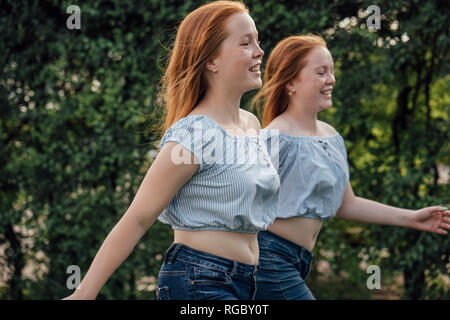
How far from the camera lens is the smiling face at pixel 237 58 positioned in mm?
2172

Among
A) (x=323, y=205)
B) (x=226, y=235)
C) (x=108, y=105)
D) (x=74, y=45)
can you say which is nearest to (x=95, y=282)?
(x=226, y=235)

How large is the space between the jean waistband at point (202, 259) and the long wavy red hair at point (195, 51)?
19.6 inches

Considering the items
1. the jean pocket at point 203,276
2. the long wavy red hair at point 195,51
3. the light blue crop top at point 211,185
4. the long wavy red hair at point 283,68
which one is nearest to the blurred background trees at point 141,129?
the long wavy red hair at point 283,68

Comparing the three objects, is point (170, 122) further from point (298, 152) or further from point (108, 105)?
point (108, 105)

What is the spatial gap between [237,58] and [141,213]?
0.67 metres

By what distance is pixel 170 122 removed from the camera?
2275 millimetres

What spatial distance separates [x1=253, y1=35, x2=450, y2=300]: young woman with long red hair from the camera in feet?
8.77

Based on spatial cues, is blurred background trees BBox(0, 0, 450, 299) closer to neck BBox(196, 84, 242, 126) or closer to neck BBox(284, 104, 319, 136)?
neck BBox(284, 104, 319, 136)

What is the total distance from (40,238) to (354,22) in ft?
9.26

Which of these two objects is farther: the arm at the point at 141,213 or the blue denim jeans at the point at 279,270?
the blue denim jeans at the point at 279,270

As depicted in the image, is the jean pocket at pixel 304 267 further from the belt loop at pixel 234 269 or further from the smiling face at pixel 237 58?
the smiling face at pixel 237 58

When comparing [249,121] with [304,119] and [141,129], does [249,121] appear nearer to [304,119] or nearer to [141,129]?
[304,119]

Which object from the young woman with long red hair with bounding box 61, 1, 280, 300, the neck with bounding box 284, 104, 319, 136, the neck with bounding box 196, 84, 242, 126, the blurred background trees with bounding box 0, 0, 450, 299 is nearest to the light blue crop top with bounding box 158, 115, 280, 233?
the young woman with long red hair with bounding box 61, 1, 280, 300

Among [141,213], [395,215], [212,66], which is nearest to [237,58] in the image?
[212,66]
